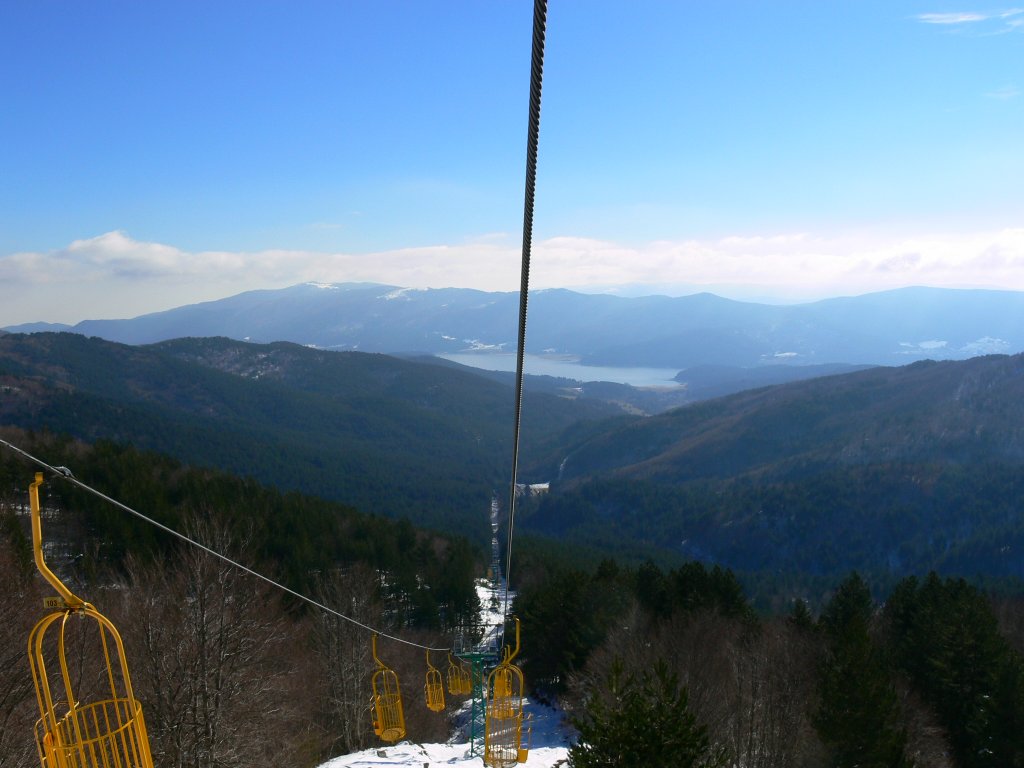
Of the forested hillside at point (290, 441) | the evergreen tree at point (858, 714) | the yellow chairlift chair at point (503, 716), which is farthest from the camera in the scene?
the forested hillside at point (290, 441)

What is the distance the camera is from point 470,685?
22062mm

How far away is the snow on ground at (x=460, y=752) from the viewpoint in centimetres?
2014

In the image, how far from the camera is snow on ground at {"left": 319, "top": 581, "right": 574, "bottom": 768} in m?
20.1

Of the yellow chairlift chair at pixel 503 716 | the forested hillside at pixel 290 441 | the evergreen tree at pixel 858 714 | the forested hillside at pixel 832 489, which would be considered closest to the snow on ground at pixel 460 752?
the yellow chairlift chair at pixel 503 716

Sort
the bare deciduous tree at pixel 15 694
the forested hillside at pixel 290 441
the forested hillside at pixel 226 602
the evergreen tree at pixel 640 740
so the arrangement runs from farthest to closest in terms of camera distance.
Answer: the forested hillside at pixel 290 441, the forested hillside at pixel 226 602, the bare deciduous tree at pixel 15 694, the evergreen tree at pixel 640 740

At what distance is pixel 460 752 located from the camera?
24844 mm

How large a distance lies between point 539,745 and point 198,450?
97.5 m

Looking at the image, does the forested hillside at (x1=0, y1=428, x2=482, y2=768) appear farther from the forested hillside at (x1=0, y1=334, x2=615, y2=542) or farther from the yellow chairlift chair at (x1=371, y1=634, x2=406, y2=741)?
the forested hillside at (x1=0, y1=334, x2=615, y2=542)

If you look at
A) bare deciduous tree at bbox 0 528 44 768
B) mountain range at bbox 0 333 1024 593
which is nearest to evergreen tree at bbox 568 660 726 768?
bare deciduous tree at bbox 0 528 44 768

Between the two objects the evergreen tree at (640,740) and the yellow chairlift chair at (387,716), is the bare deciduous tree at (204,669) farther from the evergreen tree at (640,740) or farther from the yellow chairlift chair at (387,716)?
the evergreen tree at (640,740)

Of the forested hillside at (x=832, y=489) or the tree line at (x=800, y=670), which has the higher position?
the tree line at (x=800, y=670)

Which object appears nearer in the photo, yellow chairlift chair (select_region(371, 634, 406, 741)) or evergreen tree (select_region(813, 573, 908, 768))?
yellow chairlift chair (select_region(371, 634, 406, 741))

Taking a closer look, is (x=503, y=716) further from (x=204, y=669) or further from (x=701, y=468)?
(x=701, y=468)

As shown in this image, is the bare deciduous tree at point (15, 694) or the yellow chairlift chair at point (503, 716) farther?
the yellow chairlift chair at point (503, 716)
